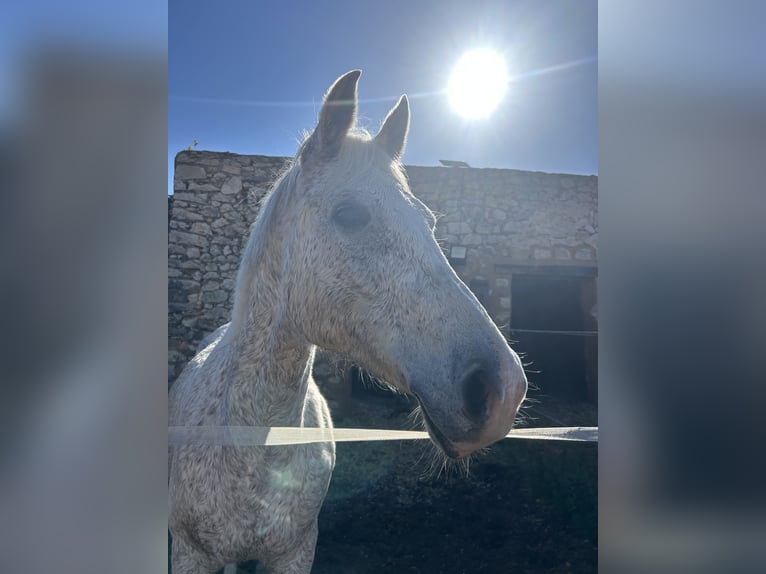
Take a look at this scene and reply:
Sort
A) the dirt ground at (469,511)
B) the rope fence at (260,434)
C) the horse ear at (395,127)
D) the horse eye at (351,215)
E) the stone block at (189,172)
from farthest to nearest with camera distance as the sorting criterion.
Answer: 1. the stone block at (189,172)
2. the dirt ground at (469,511)
3. the horse ear at (395,127)
4. the rope fence at (260,434)
5. the horse eye at (351,215)

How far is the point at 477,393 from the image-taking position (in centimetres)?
89

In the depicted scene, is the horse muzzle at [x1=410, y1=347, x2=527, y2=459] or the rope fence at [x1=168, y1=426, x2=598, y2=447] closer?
the horse muzzle at [x1=410, y1=347, x2=527, y2=459]

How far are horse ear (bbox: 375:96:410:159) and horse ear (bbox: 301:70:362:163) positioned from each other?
0.20 m

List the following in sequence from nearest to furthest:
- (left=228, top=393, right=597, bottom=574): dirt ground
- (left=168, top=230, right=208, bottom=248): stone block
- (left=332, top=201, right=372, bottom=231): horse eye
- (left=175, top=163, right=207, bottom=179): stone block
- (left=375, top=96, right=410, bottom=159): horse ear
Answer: (left=332, top=201, right=372, bottom=231): horse eye < (left=375, top=96, right=410, bottom=159): horse ear < (left=228, top=393, right=597, bottom=574): dirt ground < (left=168, top=230, right=208, bottom=248): stone block < (left=175, top=163, right=207, bottom=179): stone block

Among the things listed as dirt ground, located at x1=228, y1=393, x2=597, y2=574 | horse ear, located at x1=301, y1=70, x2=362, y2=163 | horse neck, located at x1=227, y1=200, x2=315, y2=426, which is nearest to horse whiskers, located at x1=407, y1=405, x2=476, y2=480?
dirt ground, located at x1=228, y1=393, x2=597, y2=574

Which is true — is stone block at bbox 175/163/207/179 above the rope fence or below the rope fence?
above

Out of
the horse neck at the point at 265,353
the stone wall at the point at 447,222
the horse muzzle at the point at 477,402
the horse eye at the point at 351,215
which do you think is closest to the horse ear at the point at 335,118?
the horse eye at the point at 351,215

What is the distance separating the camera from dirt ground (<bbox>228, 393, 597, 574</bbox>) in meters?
2.75

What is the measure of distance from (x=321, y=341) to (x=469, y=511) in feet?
8.99

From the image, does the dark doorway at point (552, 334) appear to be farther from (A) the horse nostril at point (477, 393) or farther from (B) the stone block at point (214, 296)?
(A) the horse nostril at point (477, 393)

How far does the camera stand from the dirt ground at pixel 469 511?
2754mm

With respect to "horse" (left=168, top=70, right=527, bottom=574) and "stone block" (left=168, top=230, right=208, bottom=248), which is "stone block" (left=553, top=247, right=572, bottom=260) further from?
"stone block" (left=168, top=230, right=208, bottom=248)

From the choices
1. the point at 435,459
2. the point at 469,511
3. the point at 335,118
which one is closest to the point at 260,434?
the point at 435,459
